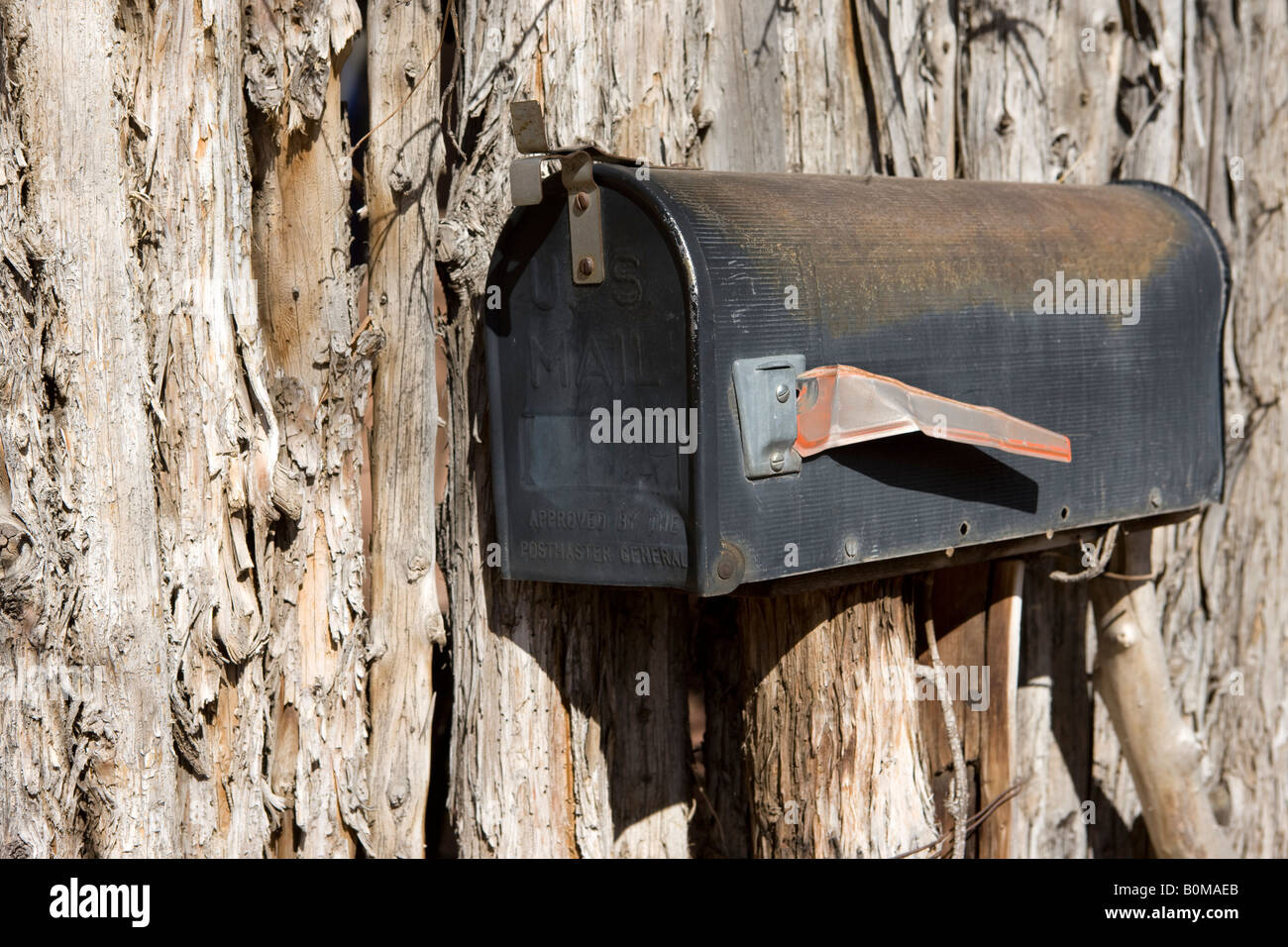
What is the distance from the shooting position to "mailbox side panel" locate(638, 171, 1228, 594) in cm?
160

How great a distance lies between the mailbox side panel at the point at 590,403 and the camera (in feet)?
5.25

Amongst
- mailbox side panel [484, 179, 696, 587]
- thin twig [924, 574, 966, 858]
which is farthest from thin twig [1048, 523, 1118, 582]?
mailbox side panel [484, 179, 696, 587]

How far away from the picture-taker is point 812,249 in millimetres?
1666

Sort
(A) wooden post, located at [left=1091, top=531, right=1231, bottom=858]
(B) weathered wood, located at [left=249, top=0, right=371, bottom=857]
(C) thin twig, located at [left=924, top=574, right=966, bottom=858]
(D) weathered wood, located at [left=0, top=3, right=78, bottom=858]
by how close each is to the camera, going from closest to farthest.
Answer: (D) weathered wood, located at [left=0, top=3, right=78, bottom=858] → (B) weathered wood, located at [left=249, top=0, right=371, bottom=857] → (C) thin twig, located at [left=924, top=574, right=966, bottom=858] → (A) wooden post, located at [left=1091, top=531, right=1231, bottom=858]

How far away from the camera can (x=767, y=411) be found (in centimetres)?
161

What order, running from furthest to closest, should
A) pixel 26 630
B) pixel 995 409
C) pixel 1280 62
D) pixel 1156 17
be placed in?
pixel 1280 62 → pixel 1156 17 → pixel 995 409 → pixel 26 630

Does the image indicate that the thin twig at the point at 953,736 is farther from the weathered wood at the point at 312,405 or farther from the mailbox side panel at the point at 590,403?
the weathered wood at the point at 312,405

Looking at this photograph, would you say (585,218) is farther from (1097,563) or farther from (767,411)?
(1097,563)

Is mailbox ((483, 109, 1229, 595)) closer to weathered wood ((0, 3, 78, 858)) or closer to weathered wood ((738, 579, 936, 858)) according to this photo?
weathered wood ((738, 579, 936, 858))

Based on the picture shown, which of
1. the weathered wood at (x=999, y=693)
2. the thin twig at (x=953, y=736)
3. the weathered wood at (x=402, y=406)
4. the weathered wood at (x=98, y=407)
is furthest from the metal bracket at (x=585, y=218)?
the weathered wood at (x=999, y=693)

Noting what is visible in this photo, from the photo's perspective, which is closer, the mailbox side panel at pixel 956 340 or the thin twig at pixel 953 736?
the mailbox side panel at pixel 956 340

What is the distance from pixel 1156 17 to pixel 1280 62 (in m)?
0.37
